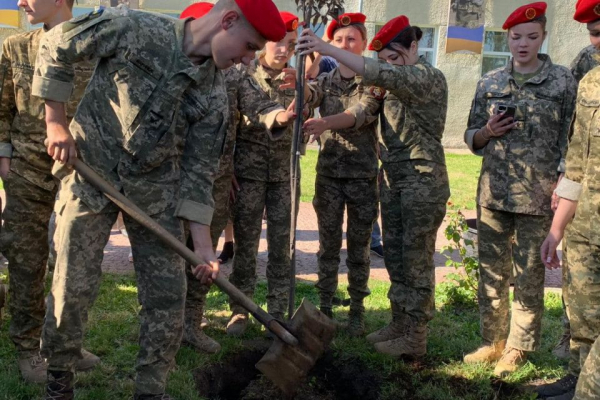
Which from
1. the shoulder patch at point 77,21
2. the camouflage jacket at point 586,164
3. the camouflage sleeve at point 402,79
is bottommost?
the camouflage jacket at point 586,164

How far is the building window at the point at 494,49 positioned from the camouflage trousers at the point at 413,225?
15.4 m

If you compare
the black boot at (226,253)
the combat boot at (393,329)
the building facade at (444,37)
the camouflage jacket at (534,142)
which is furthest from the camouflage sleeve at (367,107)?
the building facade at (444,37)

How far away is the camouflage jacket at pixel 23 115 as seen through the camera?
4094mm

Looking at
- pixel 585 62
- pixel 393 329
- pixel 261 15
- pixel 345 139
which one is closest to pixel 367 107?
A: pixel 345 139

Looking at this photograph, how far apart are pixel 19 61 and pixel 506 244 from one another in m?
3.26

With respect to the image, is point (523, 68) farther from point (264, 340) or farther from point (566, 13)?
point (566, 13)

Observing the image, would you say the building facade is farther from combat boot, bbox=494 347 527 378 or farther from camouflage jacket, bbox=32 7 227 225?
camouflage jacket, bbox=32 7 227 225

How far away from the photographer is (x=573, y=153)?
12.7 ft

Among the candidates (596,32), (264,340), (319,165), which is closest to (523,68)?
(596,32)

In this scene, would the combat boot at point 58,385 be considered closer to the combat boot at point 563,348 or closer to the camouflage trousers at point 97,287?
the camouflage trousers at point 97,287

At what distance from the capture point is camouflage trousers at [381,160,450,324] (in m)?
4.85

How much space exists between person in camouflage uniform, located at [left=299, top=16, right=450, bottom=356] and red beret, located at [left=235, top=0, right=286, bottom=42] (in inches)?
52.7

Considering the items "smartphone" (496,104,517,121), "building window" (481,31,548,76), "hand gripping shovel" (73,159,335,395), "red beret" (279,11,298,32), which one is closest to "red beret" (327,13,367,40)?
"red beret" (279,11,298,32)

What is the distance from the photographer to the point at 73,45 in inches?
133
